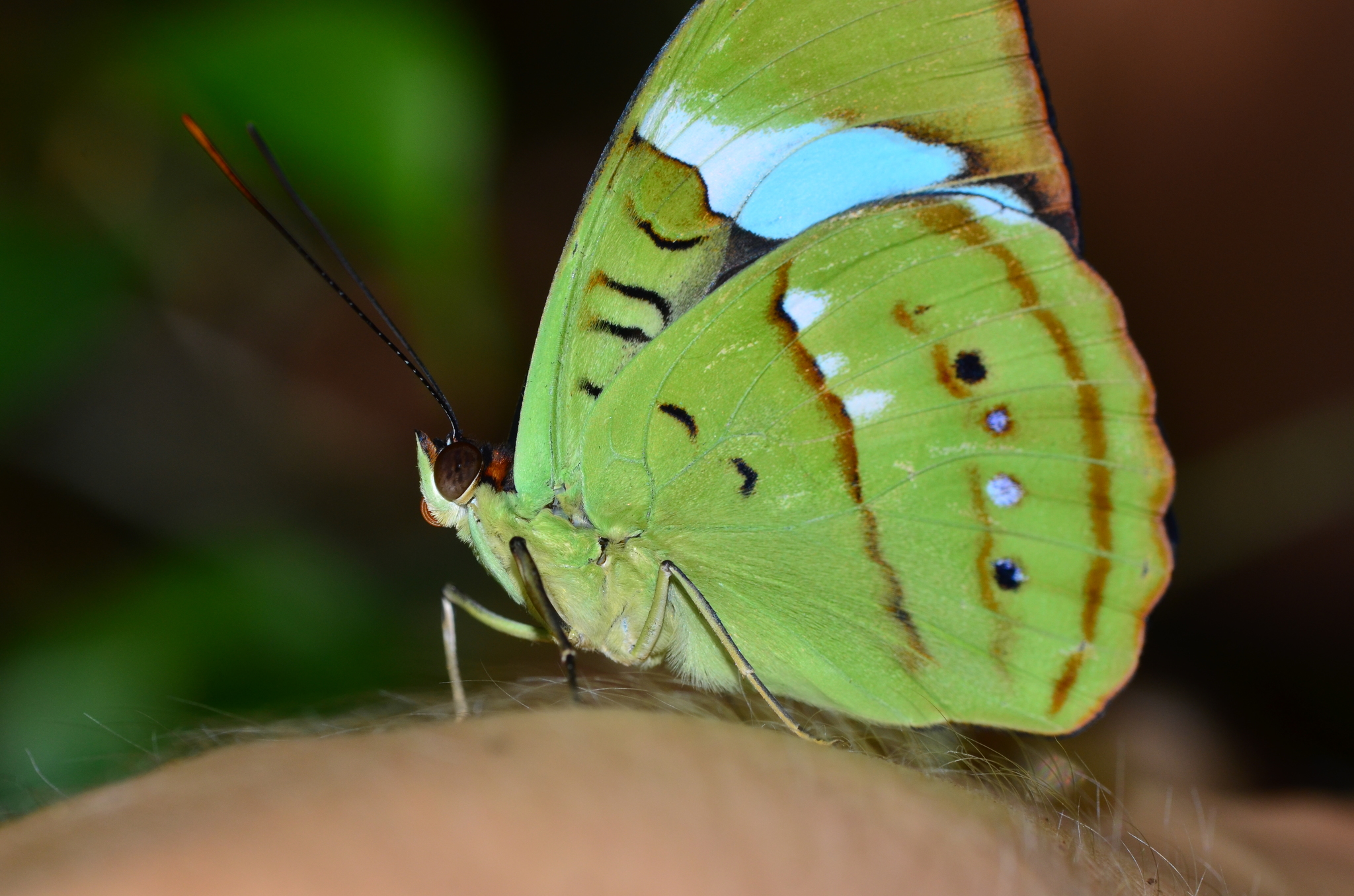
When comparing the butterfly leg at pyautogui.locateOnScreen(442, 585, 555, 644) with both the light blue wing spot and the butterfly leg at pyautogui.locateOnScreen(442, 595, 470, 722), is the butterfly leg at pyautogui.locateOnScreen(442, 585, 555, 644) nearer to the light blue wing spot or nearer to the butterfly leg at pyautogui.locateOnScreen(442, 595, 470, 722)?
the butterfly leg at pyautogui.locateOnScreen(442, 595, 470, 722)

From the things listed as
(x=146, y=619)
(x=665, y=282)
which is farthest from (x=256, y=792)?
(x=146, y=619)

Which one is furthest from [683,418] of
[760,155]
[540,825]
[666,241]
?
[540,825]

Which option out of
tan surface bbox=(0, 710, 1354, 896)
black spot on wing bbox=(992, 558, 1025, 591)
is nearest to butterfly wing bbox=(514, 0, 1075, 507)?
black spot on wing bbox=(992, 558, 1025, 591)

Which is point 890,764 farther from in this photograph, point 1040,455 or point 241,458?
point 241,458

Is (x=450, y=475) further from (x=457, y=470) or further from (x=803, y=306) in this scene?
(x=803, y=306)

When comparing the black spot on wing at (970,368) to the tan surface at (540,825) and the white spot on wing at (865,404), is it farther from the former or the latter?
the tan surface at (540,825)
